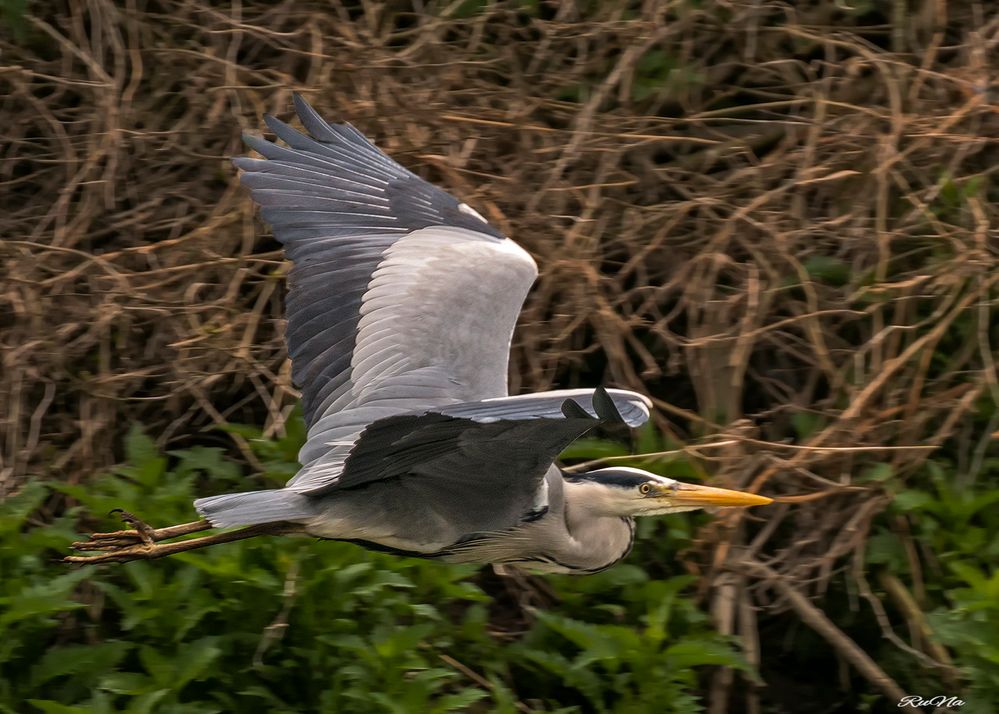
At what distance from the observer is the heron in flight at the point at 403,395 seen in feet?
10.8

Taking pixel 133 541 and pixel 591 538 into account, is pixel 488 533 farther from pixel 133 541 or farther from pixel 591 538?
pixel 133 541

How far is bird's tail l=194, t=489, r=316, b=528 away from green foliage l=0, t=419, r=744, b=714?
13.1 inches

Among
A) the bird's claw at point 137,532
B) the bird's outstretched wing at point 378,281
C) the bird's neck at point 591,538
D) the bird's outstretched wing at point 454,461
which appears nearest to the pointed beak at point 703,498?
the bird's neck at point 591,538

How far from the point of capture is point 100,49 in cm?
486

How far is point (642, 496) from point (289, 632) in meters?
1.00

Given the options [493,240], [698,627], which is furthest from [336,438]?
[698,627]

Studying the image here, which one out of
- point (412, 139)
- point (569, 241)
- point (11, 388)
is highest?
point (412, 139)

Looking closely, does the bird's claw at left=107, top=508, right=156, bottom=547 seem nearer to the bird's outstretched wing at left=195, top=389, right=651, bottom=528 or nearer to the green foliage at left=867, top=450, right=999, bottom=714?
the bird's outstretched wing at left=195, top=389, right=651, bottom=528

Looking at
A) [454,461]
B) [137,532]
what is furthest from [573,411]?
[137,532]

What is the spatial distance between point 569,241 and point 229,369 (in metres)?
1.17

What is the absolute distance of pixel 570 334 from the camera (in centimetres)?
458

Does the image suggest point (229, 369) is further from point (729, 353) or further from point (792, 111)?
point (792, 111)

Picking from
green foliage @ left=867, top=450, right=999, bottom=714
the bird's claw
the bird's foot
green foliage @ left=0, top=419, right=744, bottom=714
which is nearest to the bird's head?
green foliage @ left=0, top=419, right=744, bottom=714

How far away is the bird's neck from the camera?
12.2ft
